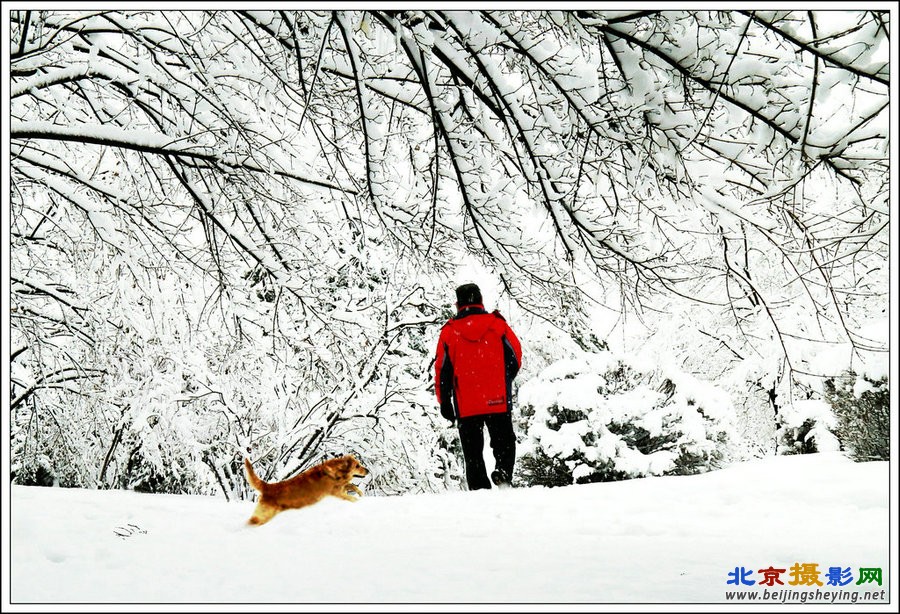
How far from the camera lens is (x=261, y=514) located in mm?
2934

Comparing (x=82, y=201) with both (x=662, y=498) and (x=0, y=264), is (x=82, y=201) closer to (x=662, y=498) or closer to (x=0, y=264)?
(x=0, y=264)

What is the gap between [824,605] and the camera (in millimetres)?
2186

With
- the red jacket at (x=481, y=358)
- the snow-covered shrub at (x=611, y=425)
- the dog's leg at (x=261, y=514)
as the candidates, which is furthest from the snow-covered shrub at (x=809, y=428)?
the dog's leg at (x=261, y=514)

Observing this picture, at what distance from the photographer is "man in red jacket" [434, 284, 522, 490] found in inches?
176

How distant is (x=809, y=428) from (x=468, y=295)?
40.9 ft

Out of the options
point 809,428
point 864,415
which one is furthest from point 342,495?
point 809,428

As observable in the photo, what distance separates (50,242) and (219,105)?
3.86 metres

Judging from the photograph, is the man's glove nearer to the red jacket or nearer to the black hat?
the red jacket

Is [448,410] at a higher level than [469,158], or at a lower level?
lower

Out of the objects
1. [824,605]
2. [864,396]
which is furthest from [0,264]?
[864,396]

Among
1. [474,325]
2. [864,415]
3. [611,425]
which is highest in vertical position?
[474,325]

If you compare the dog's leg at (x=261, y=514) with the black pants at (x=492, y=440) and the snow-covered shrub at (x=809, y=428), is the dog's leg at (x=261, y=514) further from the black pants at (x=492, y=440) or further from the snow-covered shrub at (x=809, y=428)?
the snow-covered shrub at (x=809, y=428)

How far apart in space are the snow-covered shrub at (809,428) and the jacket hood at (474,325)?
1002 cm

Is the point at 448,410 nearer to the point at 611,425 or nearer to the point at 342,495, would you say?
the point at 342,495
